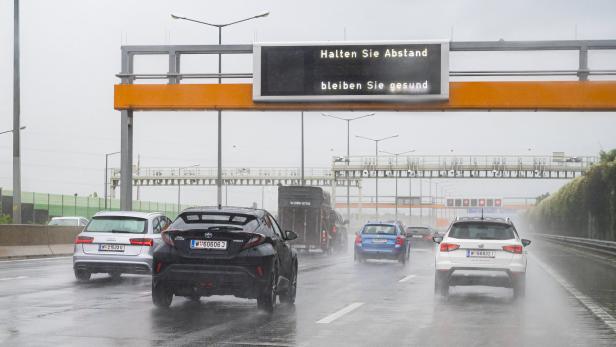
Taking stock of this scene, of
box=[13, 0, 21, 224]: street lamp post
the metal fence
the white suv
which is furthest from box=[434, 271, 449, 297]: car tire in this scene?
the metal fence

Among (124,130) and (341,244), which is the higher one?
(124,130)

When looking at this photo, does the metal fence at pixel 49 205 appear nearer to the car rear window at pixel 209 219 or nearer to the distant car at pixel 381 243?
the distant car at pixel 381 243

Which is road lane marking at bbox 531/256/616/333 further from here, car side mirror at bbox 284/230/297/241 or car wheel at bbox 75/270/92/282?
car wheel at bbox 75/270/92/282

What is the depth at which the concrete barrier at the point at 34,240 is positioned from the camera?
96.8 ft

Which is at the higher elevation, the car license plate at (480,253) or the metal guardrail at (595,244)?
the car license plate at (480,253)

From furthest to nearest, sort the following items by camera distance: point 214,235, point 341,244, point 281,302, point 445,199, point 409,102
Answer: point 445,199 → point 341,244 → point 409,102 → point 281,302 → point 214,235

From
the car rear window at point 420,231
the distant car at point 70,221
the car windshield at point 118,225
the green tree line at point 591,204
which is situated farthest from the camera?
the car rear window at point 420,231

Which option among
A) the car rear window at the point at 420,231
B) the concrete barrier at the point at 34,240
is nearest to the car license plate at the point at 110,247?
the concrete barrier at the point at 34,240

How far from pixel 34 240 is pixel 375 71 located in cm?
1292

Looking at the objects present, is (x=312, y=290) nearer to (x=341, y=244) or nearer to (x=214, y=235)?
(x=214, y=235)

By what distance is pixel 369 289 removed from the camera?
18.9m

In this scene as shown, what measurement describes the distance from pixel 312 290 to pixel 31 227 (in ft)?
50.4

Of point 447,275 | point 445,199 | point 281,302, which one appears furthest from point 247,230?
point 445,199

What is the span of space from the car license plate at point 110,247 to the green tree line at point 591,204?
88.9 feet
